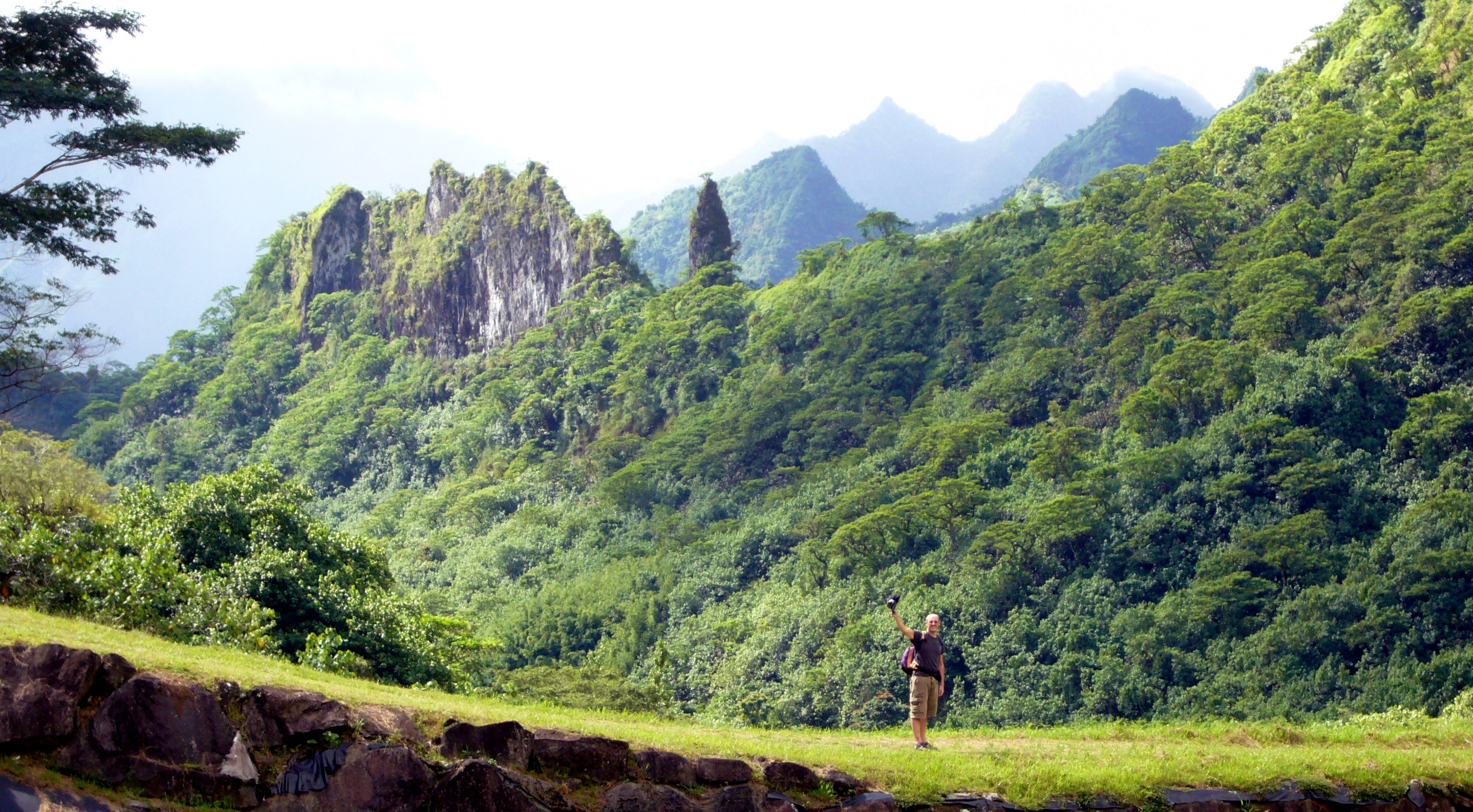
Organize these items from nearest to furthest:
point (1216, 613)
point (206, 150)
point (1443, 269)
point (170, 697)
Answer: point (170, 697), point (206, 150), point (1216, 613), point (1443, 269)

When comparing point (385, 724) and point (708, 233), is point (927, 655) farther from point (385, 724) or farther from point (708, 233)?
point (708, 233)

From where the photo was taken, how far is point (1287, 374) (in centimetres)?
3831

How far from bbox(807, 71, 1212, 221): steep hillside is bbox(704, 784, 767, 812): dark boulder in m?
162

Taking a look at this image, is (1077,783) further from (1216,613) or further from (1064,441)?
(1064,441)

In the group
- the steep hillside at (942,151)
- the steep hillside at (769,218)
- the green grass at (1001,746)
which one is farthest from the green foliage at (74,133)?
the steep hillside at (942,151)

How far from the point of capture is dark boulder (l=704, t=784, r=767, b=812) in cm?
966

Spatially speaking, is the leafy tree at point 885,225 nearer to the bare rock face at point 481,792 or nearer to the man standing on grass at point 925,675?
the man standing on grass at point 925,675

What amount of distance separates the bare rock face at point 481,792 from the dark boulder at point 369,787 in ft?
0.50

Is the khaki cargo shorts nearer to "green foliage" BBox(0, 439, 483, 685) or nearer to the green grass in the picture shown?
the green grass

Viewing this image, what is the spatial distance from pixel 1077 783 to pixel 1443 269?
117 feet

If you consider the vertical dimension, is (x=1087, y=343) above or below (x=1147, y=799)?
above

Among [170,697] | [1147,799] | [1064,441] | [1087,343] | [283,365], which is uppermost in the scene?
[283,365]

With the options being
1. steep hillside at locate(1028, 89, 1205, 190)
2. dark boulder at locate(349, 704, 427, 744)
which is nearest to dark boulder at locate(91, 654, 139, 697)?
dark boulder at locate(349, 704, 427, 744)

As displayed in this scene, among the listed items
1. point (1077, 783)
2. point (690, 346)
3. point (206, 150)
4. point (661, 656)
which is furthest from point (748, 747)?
point (690, 346)
